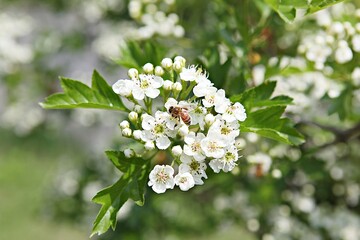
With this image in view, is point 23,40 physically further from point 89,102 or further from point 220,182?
point 89,102

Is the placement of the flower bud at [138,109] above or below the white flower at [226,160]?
above

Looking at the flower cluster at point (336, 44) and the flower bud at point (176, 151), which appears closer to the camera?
the flower bud at point (176, 151)

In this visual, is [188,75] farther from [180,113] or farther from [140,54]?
[140,54]

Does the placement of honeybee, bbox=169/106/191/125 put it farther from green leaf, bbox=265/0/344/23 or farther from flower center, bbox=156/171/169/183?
green leaf, bbox=265/0/344/23

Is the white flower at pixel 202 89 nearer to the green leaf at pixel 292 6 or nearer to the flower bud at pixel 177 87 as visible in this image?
the flower bud at pixel 177 87

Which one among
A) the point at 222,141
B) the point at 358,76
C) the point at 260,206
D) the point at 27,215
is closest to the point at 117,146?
the point at 260,206

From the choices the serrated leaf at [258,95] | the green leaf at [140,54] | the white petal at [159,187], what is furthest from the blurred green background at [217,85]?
the white petal at [159,187]
